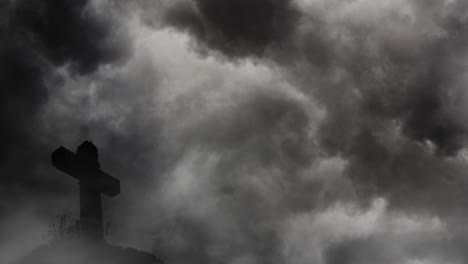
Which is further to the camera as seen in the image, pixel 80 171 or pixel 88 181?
pixel 88 181

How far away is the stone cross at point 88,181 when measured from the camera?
18.3 metres

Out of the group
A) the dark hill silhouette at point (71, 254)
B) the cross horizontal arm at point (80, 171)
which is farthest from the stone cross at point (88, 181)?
the dark hill silhouette at point (71, 254)

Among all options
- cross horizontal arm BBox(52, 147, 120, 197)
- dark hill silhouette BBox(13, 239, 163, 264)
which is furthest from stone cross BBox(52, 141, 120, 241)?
dark hill silhouette BBox(13, 239, 163, 264)

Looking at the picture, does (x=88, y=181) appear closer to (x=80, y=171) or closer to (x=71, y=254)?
(x=80, y=171)

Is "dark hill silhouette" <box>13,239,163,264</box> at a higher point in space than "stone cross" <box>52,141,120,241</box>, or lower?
lower

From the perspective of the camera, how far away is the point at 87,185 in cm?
1897

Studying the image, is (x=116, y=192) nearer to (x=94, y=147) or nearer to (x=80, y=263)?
(x=94, y=147)

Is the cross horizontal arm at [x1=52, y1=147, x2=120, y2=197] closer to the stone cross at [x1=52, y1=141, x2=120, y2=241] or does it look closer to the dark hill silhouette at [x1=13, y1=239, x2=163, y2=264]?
the stone cross at [x1=52, y1=141, x2=120, y2=241]

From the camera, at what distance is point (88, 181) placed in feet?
62.3

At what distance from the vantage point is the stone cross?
60.1 ft

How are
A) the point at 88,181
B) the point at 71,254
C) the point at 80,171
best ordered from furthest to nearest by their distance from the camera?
the point at 88,181 < the point at 80,171 < the point at 71,254

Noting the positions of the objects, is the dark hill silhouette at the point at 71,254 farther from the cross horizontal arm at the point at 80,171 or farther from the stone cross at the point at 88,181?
the cross horizontal arm at the point at 80,171

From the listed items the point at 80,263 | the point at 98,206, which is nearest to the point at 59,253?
the point at 80,263

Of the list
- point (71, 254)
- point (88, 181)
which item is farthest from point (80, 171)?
point (71, 254)
